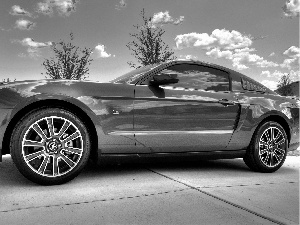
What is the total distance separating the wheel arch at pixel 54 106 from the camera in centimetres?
362

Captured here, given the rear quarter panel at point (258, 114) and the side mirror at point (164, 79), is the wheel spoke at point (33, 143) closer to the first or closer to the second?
the side mirror at point (164, 79)

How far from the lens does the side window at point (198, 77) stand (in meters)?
4.43

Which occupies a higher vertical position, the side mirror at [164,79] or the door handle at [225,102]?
the side mirror at [164,79]

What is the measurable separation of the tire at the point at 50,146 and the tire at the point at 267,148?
2214mm

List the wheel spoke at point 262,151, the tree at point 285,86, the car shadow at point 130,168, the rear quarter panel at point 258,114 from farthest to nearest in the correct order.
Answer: the tree at point 285,86 < the wheel spoke at point 262,151 < the rear quarter panel at point 258,114 < the car shadow at point 130,168

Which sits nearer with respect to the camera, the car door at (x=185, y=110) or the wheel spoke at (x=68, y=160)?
the wheel spoke at (x=68, y=160)

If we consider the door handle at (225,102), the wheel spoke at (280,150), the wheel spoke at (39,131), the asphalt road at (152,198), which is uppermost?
the door handle at (225,102)

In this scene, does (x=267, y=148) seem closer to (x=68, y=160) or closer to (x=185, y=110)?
(x=185, y=110)

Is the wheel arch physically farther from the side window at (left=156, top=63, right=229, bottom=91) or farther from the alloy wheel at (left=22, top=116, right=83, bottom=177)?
the side window at (left=156, top=63, right=229, bottom=91)

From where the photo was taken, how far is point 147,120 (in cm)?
398

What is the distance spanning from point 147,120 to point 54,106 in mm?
989

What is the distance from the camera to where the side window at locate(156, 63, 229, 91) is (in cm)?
443

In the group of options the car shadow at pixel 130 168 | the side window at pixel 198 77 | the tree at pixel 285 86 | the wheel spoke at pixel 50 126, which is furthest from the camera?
the tree at pixel 285 86

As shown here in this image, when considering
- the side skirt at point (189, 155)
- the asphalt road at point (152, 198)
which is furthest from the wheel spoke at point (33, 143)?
the side skirt at point (189, 155)
